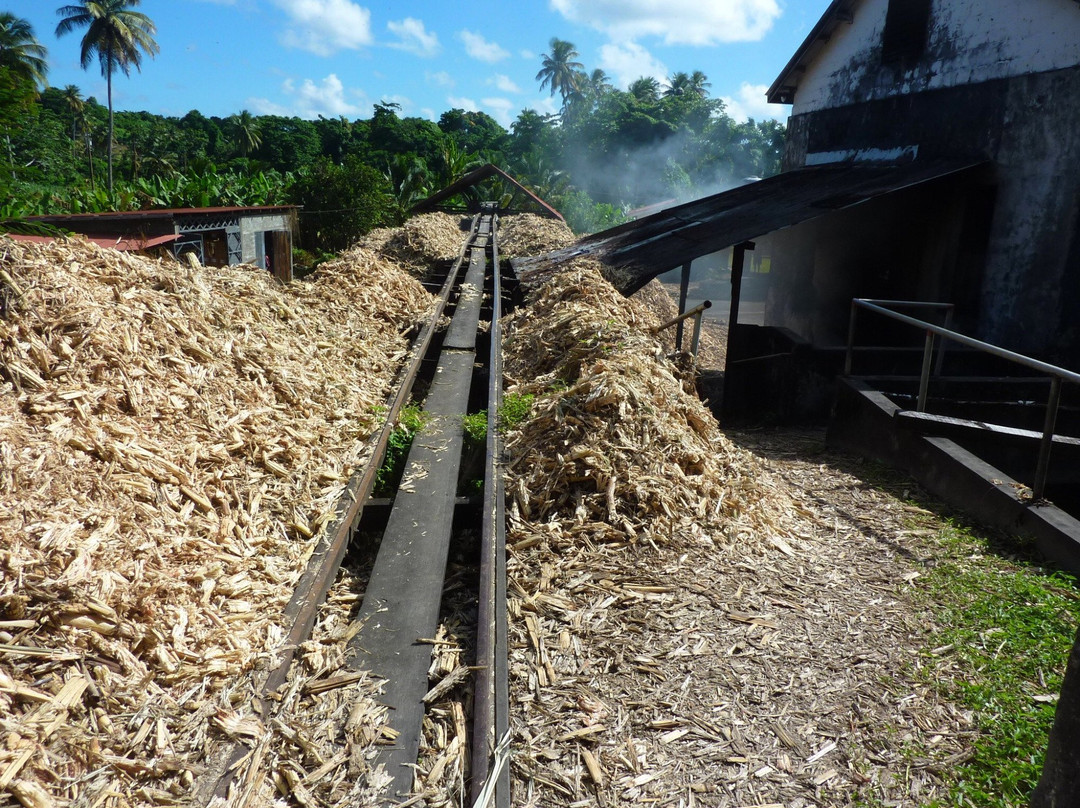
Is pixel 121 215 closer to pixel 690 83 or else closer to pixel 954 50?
pixel 954 50

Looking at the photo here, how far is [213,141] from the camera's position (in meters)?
70.3

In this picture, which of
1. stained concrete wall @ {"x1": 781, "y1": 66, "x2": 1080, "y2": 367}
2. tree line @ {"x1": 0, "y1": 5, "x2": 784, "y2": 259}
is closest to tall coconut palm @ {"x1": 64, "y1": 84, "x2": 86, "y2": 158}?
tree line @ {"x1": 0, "y1": 5, "x2": 784, "y2": 259}

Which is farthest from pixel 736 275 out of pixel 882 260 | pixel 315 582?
pixel 315 582

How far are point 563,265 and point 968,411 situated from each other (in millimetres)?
6374

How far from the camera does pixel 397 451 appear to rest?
19.9 ft

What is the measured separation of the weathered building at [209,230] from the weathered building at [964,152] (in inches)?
398

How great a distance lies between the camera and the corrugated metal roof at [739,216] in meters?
9.84

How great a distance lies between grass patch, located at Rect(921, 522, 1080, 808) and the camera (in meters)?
2.87

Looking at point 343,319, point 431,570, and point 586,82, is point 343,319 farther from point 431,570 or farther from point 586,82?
point 586,82

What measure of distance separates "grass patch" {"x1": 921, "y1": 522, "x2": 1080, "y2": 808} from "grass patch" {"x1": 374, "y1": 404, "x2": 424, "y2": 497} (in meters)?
3.57

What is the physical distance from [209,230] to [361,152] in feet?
129

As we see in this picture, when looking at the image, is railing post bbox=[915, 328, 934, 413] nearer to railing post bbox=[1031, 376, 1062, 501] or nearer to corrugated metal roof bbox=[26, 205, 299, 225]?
railing post bbox=[1031, 376, 1062, 501]

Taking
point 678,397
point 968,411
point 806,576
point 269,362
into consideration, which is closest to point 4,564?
point 269,362

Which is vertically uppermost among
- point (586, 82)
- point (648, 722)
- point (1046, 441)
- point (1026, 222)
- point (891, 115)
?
point (586, 82)
